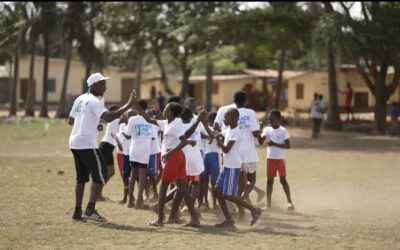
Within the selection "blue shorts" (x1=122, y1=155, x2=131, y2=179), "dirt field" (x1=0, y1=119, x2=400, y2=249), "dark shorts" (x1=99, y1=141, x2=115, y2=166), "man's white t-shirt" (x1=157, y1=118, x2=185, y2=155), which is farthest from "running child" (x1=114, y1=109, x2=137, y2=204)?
"man's white t-shirt" (x1=157, y1=118, x2=185, y2=155)

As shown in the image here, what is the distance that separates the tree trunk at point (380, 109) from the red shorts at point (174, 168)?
18.6 metres

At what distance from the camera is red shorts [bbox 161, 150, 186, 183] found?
25.4ft

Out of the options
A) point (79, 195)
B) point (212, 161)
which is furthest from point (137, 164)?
point (79, 195)

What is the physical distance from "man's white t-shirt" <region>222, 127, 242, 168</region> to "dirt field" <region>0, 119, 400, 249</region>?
0.77 meters

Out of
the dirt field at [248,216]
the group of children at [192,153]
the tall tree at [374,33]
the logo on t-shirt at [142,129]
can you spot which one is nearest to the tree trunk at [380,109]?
the tall tree at [374,33]

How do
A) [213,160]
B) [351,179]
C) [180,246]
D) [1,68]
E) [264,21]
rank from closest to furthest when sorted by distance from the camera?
[180,246]
[213,160]
[351,179]
[264,21]
[1,68]

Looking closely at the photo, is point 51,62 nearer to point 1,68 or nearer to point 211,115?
point 1,68

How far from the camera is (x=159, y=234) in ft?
23.6

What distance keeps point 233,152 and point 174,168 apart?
748mm

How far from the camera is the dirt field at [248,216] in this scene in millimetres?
6789

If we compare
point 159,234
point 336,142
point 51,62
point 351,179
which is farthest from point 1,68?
point 159,234

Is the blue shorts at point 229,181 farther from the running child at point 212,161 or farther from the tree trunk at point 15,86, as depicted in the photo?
the tree trunk at point 15,86

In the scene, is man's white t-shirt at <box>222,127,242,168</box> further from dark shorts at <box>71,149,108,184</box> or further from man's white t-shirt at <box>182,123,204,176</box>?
dark shorts at <box>71,149,108,184</box>

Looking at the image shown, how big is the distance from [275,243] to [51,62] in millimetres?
46229
